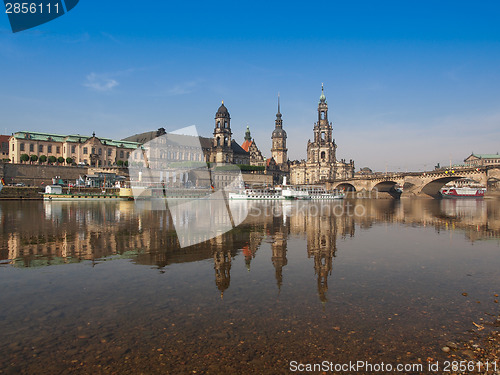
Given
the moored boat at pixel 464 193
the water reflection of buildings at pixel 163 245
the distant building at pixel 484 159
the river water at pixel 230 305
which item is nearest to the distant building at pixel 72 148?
the water reflection of buildings at pixel 163 245

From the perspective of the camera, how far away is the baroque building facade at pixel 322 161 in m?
155

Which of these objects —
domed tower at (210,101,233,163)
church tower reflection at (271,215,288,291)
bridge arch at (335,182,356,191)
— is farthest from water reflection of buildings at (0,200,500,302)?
domed tower at (210,101,233,163)

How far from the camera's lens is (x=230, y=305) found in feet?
28.8

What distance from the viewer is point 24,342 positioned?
670 cm

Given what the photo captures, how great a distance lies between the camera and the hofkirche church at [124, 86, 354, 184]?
139 meters

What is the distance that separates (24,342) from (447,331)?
8.58 meters

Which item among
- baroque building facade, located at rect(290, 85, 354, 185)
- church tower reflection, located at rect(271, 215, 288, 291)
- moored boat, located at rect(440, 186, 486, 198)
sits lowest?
moored boat, located at rect(440, 186, 486, 198)

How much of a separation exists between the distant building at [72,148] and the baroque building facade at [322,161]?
7947 cm

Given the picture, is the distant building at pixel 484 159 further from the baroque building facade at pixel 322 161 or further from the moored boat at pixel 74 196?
the moored boat at pixel 74 196

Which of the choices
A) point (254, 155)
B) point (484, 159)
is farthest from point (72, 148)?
point (484, 159)

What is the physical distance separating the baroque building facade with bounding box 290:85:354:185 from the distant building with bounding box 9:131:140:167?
79471mm

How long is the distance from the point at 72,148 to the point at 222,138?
5528 centimetres

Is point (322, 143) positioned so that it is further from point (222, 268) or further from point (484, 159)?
point (222, 268)

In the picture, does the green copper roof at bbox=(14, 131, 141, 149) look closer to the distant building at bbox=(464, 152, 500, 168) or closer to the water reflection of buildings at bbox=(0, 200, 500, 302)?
the water reflection of buildings at bbox=(0, 200, 500, 302)
